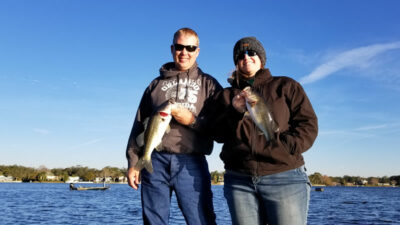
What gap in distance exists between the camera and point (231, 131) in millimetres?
3908

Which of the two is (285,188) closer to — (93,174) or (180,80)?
(180,80)

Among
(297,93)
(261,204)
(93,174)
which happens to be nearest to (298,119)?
(297,93)

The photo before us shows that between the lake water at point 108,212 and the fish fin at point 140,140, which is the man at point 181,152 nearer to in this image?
the fish fin at point 140,140

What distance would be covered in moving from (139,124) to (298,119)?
2.27m

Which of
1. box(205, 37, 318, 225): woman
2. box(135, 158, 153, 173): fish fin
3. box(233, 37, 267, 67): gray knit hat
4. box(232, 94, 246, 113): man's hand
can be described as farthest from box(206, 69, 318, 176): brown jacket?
box(135, 158, 153, 173): fish fin

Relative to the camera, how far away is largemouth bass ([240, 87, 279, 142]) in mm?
3447

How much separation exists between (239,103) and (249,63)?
0.62 m

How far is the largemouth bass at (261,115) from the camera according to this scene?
11.3 ft

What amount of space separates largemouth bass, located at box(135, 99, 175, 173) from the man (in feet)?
0.36

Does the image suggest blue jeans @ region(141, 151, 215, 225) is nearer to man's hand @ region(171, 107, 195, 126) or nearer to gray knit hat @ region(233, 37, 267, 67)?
man's hand @ region(171, 107, 195, 126)

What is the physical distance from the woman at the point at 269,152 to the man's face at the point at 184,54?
37.1 inches

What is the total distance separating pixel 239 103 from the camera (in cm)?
368

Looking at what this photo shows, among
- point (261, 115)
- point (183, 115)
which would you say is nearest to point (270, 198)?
point (261, 115)

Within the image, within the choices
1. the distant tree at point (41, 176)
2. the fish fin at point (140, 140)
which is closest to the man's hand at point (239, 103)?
the fish fin at point (140, 140)
